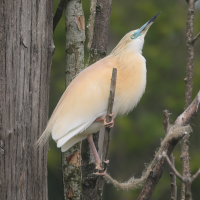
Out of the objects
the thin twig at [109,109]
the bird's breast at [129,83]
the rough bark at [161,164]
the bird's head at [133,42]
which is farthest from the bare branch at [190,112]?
the bird's head at [133,42]

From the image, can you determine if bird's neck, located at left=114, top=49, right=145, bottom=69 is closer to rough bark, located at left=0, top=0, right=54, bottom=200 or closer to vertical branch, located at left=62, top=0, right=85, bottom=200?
vertical branch, located at left=62, top=0, right=85, bottom=200

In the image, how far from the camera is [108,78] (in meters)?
1.89

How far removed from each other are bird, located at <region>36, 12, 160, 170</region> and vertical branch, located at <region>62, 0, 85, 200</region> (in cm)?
16

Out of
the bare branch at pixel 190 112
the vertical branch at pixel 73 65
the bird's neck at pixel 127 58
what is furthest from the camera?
the vertical branch at pixel 73 65

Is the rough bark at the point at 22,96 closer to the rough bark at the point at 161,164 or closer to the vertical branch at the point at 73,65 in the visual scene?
the vertical branch at the point at 73,65

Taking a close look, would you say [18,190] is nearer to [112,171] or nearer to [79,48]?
[79,48]

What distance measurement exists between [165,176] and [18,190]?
5529mm

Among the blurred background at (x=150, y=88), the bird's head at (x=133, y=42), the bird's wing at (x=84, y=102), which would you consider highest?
the bird's head at (x=133, y=42)

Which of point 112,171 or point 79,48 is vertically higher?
point 79,48

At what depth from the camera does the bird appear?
1854 mm

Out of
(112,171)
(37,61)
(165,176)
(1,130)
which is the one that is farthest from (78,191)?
(112,171)

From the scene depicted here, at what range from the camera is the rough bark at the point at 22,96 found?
1.58 meters

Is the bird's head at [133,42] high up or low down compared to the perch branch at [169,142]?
up

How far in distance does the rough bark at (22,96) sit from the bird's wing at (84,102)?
6.8 inches
